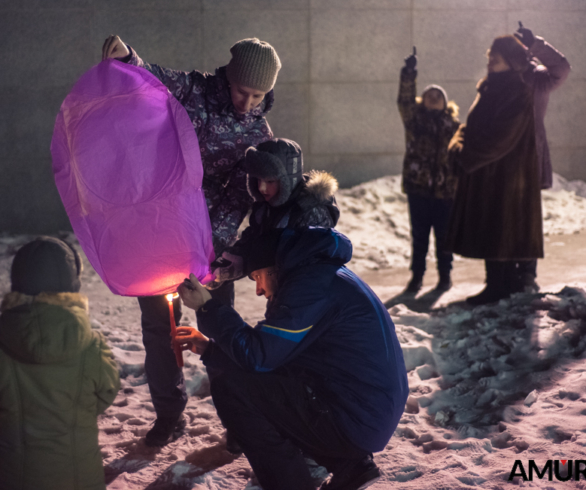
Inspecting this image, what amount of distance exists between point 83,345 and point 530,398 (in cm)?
233

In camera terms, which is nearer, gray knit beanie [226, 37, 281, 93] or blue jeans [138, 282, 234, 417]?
gray knit beanie [226, 37, 281, 93]

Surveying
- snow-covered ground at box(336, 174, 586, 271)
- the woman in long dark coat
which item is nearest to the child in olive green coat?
the woman in long dark coat

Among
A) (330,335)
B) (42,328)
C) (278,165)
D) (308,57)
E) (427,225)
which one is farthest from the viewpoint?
(308,57)

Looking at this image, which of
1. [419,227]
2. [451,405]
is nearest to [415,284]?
[419,227]

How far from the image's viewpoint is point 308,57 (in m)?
8.24

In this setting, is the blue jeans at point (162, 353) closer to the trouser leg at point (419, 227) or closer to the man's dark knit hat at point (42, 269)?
the man's dark knit hat at point (42, 269)

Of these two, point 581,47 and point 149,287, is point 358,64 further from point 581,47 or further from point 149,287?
point 149,287

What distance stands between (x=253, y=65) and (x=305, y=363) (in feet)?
4.04

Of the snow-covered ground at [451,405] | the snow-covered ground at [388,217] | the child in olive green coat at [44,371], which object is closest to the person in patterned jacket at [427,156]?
the snow-covered ground at [451,405]

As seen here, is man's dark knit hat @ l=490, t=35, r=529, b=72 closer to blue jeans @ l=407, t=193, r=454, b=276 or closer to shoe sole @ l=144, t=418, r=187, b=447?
blue jeans @ l=407, t=193, r=454, b=276

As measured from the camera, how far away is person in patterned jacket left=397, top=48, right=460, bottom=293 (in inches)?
212

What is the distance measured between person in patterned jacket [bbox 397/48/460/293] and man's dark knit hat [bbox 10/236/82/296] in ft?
13.1

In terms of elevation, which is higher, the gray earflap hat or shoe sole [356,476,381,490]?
the gray earflap hat

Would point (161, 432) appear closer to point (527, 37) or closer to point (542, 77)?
point (542, 77)
